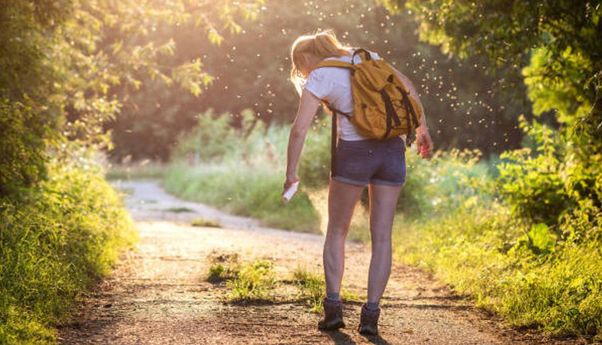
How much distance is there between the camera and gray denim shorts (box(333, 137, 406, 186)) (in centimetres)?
460

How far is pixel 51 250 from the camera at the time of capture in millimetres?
6039

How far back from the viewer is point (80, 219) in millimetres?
7770

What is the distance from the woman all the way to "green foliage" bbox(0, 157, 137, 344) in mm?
1628

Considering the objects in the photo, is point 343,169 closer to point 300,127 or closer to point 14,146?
point 300,127

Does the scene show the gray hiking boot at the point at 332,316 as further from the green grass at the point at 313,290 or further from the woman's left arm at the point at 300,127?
the woman's left arm at the point at 300,127

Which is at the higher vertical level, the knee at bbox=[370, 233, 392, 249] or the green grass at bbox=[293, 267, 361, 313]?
the knee at bbox=[370, 233, 392, 249]

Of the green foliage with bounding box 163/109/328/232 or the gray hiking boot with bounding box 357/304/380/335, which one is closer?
the gray hiking boot with bounding box 357/304/380/335

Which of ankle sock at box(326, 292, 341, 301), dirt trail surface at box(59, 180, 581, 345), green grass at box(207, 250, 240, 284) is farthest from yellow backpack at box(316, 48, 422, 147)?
green grass at box(207, 250, 240, 284)

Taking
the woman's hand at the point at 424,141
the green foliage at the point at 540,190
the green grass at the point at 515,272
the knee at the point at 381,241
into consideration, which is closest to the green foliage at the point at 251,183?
the green grass at the point at 515,272

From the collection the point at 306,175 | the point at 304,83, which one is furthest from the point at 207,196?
the point at 304,83

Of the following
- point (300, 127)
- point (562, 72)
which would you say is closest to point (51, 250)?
point (300, 127)

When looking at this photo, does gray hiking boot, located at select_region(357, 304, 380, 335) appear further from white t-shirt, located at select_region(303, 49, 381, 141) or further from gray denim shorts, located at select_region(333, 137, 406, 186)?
white t-shirt, located at select_region(303, 49, 381, 141)

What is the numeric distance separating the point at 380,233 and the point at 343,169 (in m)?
0.45

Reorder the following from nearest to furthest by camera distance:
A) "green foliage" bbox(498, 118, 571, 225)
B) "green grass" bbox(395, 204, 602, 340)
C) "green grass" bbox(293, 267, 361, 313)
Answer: "green grass" bbox(395, 204, 602, 340), "green grass" bbox(293, 267, 361, 313), "green foliage" bbox(498, 118, 571, 225)
